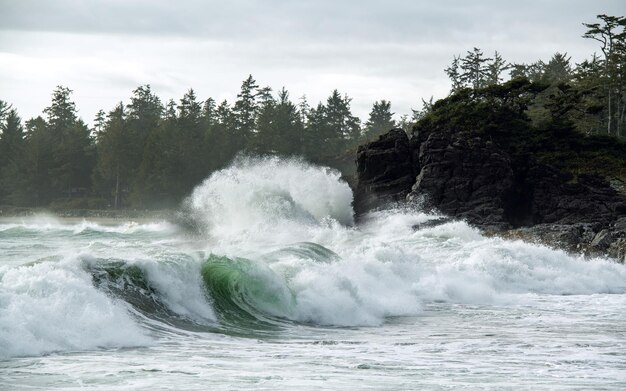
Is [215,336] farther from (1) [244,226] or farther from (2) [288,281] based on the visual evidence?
(1) [244,226]

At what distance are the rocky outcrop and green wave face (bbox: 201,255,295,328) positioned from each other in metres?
18.5

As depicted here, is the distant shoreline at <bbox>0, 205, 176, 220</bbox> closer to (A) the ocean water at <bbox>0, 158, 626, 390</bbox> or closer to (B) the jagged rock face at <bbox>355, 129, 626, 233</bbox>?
(B) the jagged rock face at <bbox>355, 129, 626, 233</bbox>

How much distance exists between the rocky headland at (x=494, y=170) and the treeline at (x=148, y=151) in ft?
104

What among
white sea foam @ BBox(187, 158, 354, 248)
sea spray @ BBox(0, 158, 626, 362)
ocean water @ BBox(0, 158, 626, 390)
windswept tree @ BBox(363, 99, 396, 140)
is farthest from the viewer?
windswept tree @ BBox(363, 99, 396, 140)

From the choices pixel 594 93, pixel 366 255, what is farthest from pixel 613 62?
pixel 366 255

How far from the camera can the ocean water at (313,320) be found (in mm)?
10859

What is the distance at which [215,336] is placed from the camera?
14.2m

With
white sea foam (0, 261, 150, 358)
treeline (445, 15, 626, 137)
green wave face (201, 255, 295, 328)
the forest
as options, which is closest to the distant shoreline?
the forest

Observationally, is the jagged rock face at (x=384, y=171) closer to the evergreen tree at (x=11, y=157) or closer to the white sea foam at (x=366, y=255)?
the white sea foam at (x=366, y=255)

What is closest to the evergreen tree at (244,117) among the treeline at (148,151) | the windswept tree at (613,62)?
the treeline at (148,151)

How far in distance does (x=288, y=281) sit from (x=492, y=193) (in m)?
21.9

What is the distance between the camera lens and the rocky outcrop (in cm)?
3744

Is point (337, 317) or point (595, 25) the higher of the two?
point (595, 25)

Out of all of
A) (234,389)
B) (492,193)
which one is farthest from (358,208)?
(234,389)
